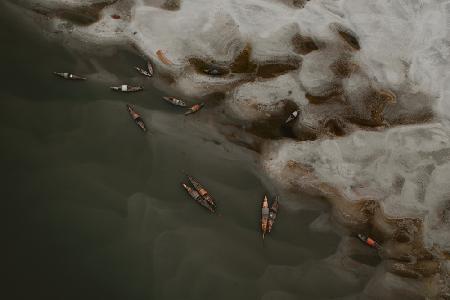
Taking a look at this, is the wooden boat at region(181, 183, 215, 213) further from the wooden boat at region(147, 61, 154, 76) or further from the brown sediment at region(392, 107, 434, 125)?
the brown sediment at region(392, 107, 434, 125)

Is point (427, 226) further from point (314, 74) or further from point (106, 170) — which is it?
point (106, 170)

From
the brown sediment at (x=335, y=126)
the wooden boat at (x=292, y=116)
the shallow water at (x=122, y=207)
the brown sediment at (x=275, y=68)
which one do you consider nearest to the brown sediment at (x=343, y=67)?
the brown sediment at (x=275, y=68)

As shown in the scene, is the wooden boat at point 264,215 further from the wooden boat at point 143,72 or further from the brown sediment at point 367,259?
the wooden boat at point 143,72

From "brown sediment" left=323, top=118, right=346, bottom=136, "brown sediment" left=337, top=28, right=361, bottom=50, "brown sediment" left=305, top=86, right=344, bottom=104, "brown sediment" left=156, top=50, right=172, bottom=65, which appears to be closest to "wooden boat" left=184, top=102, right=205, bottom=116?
"brown sediment" left=156, top=50, right=172, bottom=65

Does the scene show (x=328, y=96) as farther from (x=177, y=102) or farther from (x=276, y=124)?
(x=177, y=102)

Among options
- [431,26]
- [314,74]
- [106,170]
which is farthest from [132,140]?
[431,26]

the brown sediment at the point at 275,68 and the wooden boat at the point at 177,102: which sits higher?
the brown sediment at the point at 275,68

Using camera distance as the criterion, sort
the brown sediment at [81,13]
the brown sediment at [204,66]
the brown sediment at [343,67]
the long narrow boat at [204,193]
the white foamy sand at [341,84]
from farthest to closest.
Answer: the brown sediment at [81,13], the brown sediment at [343,67], the brown sediment at [204,66], the white foamy sand at [341,84], the long narrow boat at [204,193]
